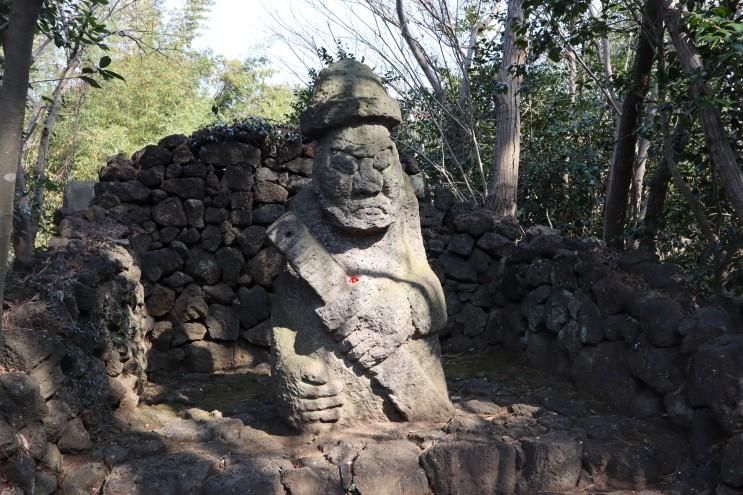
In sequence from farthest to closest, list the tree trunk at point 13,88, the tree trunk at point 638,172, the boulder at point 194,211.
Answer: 1. the tree trunk at point 638,172
2. the boulder at point 194,211
3. the tree trunk at point 13,88

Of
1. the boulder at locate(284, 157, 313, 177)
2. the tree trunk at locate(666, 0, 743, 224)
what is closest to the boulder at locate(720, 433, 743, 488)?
the tree trunk at locate(666, 0, 743, 224)

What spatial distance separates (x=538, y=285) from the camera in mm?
5379

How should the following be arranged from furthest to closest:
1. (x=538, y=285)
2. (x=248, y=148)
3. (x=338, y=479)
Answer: (x=248, y=148)
(x=538, y=285)
(x=338, y=479)

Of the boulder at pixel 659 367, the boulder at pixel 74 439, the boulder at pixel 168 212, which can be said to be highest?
the boulder at pixel 168 212

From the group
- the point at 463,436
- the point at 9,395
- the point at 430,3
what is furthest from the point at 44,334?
the point at 430,3

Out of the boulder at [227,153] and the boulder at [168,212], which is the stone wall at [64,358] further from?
the boulder at [227,153]

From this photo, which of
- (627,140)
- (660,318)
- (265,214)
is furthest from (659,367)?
(265,214)

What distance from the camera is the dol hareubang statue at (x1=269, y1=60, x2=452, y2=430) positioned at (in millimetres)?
3619

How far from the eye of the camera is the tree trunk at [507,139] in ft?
24.7

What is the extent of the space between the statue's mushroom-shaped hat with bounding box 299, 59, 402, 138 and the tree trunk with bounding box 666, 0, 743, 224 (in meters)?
1.75

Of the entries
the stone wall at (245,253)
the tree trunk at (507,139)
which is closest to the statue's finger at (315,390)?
the stone wall at (245,253)

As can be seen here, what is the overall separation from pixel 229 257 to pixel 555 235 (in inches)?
119

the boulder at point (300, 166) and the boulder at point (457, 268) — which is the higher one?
the boulder at point (300, 166)

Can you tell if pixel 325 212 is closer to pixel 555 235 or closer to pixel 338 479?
pixel 338 479
